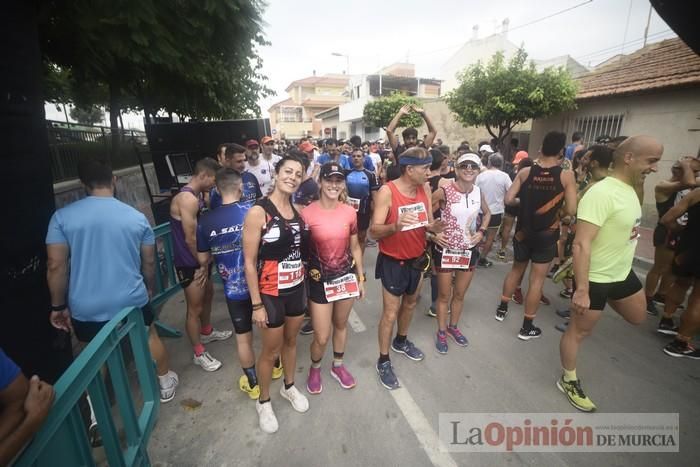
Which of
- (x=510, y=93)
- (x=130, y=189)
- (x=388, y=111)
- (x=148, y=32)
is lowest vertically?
(x=130, y=189)

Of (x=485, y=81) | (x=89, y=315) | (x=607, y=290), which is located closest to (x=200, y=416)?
(x=89, y=315)

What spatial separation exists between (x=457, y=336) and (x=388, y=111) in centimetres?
2722

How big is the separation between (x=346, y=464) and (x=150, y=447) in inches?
59.6

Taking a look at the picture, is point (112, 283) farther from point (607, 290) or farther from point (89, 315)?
point (607, 290)

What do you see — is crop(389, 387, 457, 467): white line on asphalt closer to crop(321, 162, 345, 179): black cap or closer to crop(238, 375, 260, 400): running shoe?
crop(238, 375, 260, 400): running shoe

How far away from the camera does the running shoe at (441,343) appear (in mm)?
3645

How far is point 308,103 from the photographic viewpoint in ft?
190

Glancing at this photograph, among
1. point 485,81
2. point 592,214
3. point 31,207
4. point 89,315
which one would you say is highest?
point 485,81

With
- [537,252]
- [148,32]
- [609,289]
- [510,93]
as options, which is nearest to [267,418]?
[609,289]

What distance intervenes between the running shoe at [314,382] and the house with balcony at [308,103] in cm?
5400

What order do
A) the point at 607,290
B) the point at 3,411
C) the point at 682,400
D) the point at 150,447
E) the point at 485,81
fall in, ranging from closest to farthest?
1. the point at 3,411
2. the point at 150,447
3. the point at 607,290
4. the point at 682,400
5. the point at 485,81

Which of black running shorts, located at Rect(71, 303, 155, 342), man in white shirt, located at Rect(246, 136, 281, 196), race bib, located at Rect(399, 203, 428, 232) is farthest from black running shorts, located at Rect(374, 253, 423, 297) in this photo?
man in white shirt, located at Rect(246, 136, 281, 196)

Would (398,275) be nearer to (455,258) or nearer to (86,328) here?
(455,258)

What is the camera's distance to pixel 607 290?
274cm
